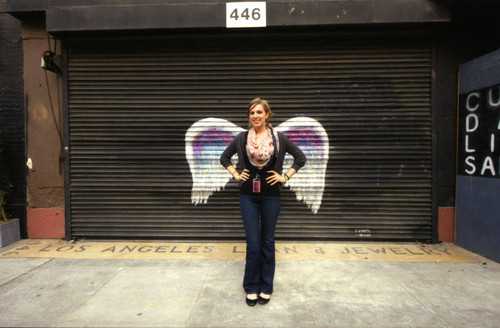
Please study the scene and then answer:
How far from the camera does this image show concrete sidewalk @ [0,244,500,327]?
271 cm

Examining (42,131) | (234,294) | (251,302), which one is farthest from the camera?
(42,131)

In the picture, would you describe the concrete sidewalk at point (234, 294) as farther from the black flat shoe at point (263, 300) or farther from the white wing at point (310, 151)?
the white wing at point (310, 151)

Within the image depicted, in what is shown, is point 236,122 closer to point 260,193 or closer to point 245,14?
point 245,14

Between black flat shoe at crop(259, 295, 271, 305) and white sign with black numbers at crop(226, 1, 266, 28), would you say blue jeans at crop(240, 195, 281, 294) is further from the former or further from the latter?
white sign with black numbers at crop(226, 1, 266, 28)

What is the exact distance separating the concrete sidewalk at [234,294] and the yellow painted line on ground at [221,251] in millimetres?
177

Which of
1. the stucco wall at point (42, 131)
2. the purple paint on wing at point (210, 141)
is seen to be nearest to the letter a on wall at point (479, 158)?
the purple paint on wing at point (210, 141)

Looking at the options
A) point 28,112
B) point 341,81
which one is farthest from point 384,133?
point 28,112

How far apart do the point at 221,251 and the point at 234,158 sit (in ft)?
4.83

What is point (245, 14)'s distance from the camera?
452 centimetres

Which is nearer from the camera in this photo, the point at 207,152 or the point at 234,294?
the point at 234,294

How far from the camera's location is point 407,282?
346 cm

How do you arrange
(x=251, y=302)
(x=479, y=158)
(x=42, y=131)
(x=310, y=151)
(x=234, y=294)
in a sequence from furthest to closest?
(x=42, y=131), (x=310, y=151), (x=479, y=158), (x=234, y=294), (x=251, y=302)

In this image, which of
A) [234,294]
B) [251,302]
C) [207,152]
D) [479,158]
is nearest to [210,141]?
[207,152]

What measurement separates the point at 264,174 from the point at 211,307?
1.38 m
